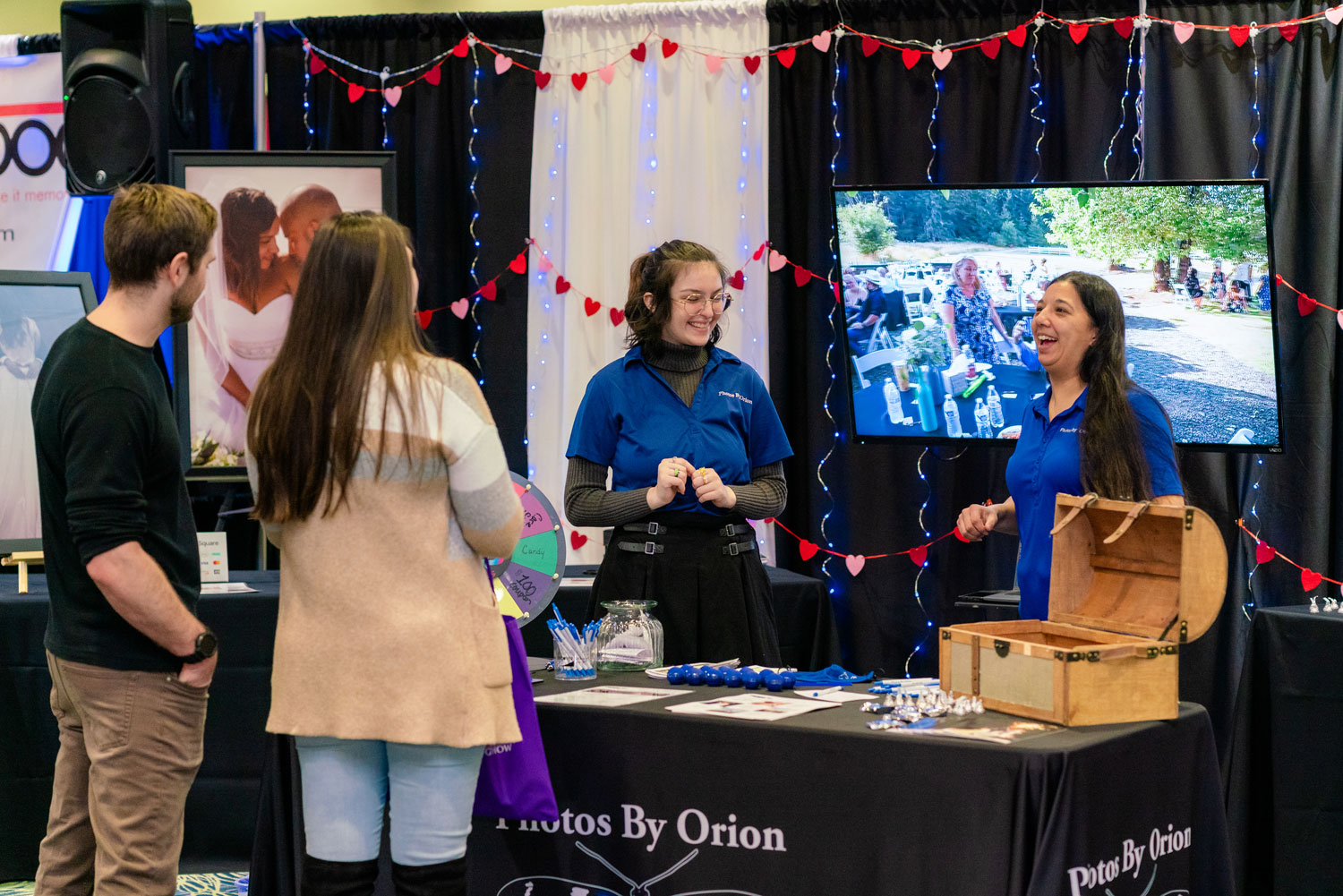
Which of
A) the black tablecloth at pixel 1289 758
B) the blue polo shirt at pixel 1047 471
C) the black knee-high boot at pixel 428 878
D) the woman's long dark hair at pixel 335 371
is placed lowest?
the black tablecloth at pixel 1289 758

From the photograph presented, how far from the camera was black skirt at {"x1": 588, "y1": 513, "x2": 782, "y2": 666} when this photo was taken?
2873 millimetres

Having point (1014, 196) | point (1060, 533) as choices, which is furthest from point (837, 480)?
point (1060, 533)

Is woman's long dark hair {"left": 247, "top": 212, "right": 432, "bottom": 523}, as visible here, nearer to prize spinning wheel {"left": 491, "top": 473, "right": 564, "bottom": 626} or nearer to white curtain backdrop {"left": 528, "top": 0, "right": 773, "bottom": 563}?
prize spinning wheel {"left": 491, "top": 473, "right": 564, "bottom": 626}

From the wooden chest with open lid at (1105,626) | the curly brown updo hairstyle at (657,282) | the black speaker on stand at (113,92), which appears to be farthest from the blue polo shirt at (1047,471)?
the black speaker on stand at (113,92)

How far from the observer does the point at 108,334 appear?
6.72 ft

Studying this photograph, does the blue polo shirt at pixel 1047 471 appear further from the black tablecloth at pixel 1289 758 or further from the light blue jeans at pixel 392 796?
the light blue jeans at pixel 392 796

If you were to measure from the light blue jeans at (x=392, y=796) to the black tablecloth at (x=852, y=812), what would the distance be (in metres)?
0.37

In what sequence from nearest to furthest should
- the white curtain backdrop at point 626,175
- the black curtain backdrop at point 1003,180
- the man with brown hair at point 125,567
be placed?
the man with brown hair at point 125,567
the black curtain backdrop at point 1003,180
the white curtain backdrop at point 626,175

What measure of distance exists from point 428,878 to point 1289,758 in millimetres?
2365

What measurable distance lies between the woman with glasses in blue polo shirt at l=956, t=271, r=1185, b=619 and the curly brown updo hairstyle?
0.76 metres

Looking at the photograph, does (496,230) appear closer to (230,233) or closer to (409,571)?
(230,233)

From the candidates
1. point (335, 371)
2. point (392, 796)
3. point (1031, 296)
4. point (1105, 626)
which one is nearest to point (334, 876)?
point (392, 796)

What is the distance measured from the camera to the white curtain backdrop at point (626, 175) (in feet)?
15.9

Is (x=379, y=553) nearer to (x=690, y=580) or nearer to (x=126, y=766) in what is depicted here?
(x=126, y=766)
